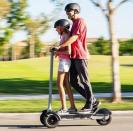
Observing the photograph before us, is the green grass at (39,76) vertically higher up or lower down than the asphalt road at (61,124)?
lower down

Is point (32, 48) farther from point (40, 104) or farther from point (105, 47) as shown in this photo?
point (40, 104)

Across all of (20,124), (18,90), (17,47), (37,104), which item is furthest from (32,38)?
(20,124)

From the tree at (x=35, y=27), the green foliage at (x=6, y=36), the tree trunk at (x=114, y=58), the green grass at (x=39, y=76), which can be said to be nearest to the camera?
the tree trunk at (x=114, y=58)

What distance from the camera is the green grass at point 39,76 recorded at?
20.7m

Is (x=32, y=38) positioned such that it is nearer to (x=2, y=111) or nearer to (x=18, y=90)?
(x=18, y=90)

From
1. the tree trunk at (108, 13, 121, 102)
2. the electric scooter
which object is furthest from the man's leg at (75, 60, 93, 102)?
the tree trunk at (108, 13, 121, 102)

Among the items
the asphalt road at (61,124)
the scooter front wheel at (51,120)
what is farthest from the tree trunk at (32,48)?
the scooter front wheel at (51,120)

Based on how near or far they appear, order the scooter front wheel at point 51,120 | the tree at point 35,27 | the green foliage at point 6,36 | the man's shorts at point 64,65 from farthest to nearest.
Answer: the tree at point 35,27 → the green foliage at point 6,36 → the man's shorts at point 64,65 → the scooter front wheel at point 51,120

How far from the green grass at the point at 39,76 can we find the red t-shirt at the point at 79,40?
9.98m

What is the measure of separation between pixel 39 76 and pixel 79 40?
21506 millimetres

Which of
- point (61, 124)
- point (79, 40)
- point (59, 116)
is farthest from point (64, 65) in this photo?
point (61, 124)

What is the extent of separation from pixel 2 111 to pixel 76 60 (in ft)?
9.86

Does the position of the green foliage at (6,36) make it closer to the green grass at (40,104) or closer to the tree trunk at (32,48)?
the tree trunk at (32,48)

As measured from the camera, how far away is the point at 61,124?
9500 millimetres
